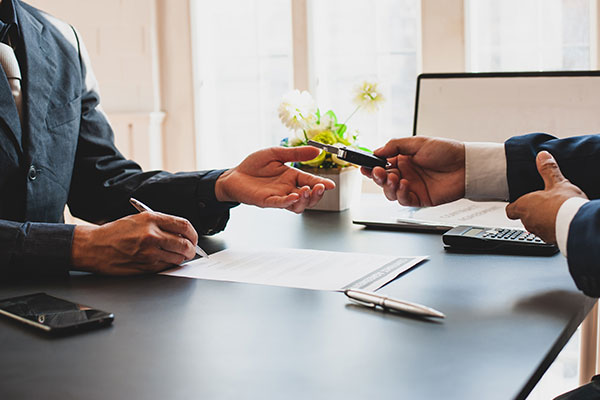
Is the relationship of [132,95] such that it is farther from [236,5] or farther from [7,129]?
[7,129]

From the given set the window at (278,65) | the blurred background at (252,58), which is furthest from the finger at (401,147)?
the window at (278,65)

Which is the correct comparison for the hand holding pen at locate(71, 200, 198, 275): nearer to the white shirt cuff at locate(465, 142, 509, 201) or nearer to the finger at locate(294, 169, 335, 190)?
the finger at locate(294, 169, 335, 190)

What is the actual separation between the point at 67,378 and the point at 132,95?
3922mm

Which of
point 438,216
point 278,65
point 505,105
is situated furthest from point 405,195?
point 278,65

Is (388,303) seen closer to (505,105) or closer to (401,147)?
(401,147)

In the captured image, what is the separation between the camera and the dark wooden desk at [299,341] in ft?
2.14

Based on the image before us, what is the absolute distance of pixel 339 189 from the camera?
1698 millimetres

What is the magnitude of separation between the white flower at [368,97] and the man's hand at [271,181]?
494mm

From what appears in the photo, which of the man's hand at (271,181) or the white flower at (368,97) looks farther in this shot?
the white flower at (368,97)

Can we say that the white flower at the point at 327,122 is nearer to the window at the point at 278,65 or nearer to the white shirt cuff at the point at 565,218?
the white shirt cuff at the point at 565,218

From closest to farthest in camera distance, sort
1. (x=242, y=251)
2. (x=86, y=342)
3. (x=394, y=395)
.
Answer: (x=394, y=395)
(x=86, y=342)
(x=242, y=251)

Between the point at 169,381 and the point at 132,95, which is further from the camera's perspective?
the point at 132,95

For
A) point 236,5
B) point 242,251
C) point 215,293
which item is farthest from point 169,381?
point 236,5

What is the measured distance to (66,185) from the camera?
1.52 metres
